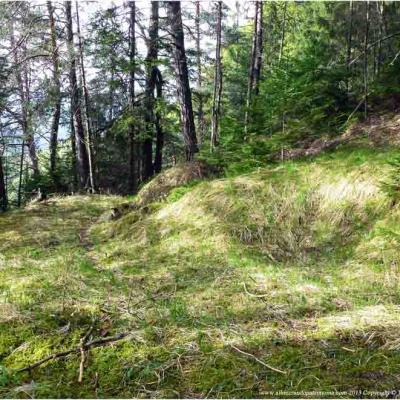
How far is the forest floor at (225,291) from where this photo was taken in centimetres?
272

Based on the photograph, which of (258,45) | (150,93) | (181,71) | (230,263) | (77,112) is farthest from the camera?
(258,45)

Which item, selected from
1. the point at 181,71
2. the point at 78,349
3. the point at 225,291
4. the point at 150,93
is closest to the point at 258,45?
the point at 150,93

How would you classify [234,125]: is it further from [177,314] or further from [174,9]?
[177,314]

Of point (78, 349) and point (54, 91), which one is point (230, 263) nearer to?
point (78, 349)

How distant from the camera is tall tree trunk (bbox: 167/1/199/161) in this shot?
9508mm

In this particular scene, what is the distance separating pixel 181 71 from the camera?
31.8ft

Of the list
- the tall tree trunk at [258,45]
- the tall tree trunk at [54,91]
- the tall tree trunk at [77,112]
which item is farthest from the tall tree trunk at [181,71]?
the tall tree trunk at [258,45]

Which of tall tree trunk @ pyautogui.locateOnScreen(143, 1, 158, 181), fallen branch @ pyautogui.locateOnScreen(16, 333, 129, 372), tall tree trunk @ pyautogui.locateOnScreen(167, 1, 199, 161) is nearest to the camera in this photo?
fallen branch @ pyautogui.locateOnScreen(16, 333, 129, 372)

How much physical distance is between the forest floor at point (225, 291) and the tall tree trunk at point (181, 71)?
2422 mm

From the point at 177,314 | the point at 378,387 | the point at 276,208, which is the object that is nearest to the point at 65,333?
the point at 177,314

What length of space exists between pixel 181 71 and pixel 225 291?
22.3 ft

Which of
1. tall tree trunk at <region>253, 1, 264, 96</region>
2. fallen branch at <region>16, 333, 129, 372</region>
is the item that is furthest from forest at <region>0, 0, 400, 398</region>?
tall tree trunk at <region>253, 1, 264, 96</region>

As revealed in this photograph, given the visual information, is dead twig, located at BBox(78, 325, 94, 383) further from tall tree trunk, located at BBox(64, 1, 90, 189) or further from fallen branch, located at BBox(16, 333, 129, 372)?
tall tree trunk, located at BBox(64, 1, 90, 189)

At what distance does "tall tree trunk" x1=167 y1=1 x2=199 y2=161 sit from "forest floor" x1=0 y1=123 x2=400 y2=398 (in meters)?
2.42
